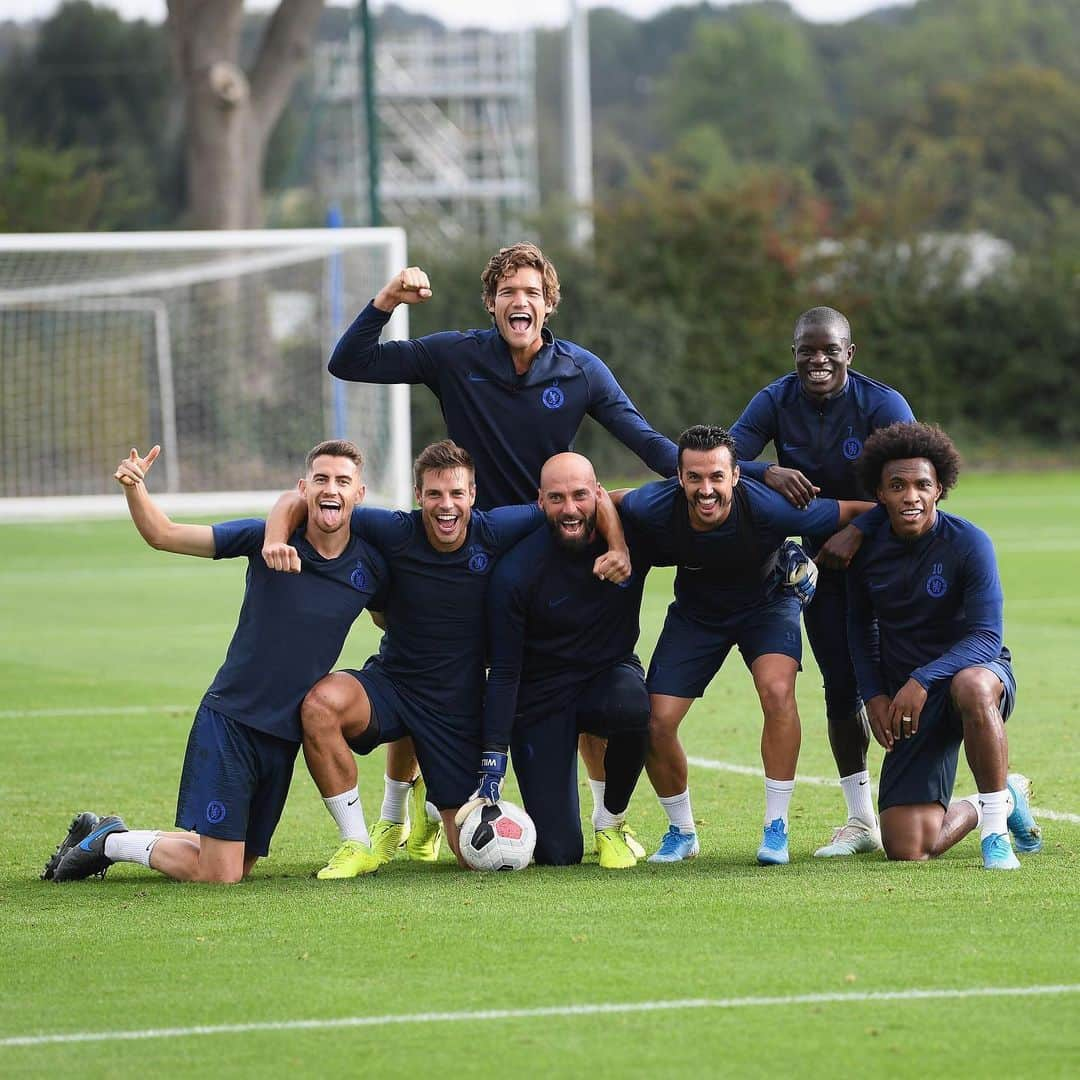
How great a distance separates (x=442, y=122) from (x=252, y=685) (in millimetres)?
69867

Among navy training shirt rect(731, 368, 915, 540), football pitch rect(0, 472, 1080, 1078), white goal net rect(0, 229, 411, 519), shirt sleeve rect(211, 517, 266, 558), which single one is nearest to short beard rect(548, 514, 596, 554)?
navy training shirt rect(731, 368, 915, 540)

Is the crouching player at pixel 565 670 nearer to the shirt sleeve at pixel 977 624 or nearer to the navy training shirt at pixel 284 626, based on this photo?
the navy training shirt at pixel 284 626

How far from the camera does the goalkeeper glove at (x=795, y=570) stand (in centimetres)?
714

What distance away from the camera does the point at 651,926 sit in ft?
18.7

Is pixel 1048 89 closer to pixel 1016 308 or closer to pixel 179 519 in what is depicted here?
pixel 1016 308

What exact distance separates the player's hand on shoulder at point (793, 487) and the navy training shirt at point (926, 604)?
25 centimetres

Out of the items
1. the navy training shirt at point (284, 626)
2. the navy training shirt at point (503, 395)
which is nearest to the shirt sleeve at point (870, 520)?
the navy training shirt at point (503, 395)

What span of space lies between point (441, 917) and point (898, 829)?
5.99ft

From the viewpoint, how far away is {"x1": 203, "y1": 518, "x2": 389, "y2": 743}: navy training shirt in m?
6.86

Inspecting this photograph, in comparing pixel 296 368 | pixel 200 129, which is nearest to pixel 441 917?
pixel 296 368

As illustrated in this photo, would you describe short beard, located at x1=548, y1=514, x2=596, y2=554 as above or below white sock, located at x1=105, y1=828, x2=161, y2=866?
above

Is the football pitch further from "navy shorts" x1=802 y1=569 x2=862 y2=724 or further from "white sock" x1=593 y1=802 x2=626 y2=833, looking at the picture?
"navy shorts" x1=802 y1=569 x2=862 y2=724

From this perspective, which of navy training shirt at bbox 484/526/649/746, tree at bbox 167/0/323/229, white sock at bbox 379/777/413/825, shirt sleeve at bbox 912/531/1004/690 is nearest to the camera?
shirt sleeve at bbox 912/531/1004/690

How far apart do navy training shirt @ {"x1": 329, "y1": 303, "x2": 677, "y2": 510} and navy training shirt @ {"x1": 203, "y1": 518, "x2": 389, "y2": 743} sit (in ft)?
2.26
